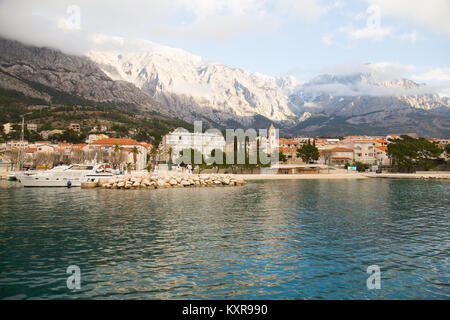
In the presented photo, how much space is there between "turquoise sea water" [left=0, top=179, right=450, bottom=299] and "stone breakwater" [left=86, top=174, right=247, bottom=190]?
23920mm

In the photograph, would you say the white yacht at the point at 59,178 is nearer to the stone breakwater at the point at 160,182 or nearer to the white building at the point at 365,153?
the stone breakwater at the point at 160,182

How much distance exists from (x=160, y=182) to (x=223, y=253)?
40756 millimetres

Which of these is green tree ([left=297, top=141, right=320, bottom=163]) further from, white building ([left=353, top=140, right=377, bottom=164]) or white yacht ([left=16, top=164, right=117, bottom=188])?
white yacht ([left=16, top=164, right=117, bottom=188])

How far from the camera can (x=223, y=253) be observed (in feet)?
50.0

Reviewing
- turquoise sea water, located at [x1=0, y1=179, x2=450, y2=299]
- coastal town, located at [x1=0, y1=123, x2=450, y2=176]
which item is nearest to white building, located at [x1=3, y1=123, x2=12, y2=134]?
coastal town, located at [x1=0, y1=123, x2=450, y2=176]

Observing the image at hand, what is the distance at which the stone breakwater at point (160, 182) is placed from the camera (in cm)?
5194

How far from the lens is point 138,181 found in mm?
52938

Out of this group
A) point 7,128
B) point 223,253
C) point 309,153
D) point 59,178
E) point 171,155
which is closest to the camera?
point 223,253

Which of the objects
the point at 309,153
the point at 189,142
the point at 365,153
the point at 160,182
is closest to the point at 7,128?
the point at 189,142

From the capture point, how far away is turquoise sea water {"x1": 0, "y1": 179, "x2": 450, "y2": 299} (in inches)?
430

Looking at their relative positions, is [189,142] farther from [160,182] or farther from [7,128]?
[160,182]
